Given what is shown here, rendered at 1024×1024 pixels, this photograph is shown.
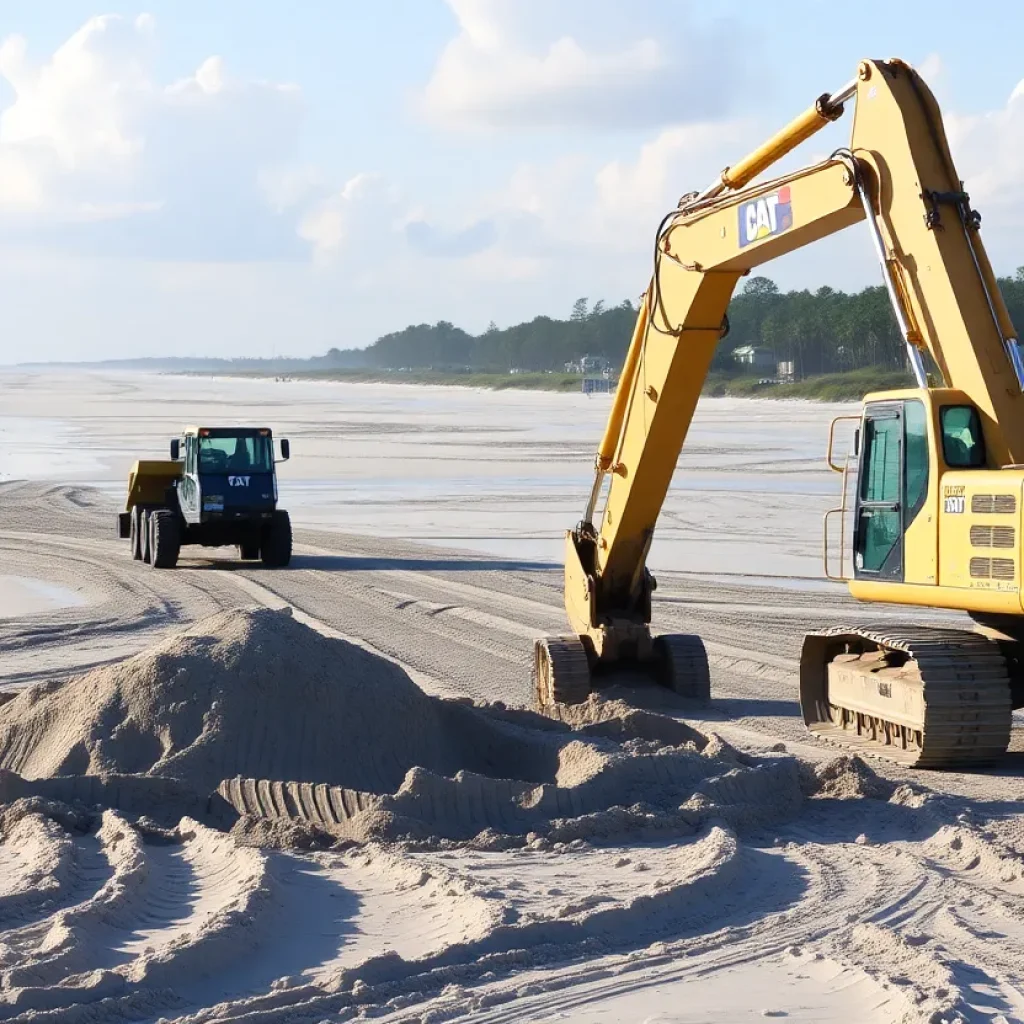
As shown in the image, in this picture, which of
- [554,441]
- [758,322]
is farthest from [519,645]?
[758,322]

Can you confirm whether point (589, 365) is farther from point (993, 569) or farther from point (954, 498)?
point (993, 569)

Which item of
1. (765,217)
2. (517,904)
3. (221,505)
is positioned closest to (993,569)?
(765,217)

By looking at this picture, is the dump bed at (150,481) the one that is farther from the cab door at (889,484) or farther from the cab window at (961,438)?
the cab window at (961,438)

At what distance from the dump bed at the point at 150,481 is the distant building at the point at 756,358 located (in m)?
107

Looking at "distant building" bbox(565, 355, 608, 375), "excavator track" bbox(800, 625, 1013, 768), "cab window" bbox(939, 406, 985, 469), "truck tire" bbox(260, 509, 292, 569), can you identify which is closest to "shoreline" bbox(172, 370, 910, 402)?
"distant building" bbox(565, 355, 608, 375)

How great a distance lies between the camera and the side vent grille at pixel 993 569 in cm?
929

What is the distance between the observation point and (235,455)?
23.0m

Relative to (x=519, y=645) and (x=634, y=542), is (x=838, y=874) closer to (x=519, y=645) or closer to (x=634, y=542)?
(x=634, y=542)

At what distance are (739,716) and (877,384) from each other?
76710mm

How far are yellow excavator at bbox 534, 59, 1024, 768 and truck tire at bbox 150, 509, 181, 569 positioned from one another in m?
11.5

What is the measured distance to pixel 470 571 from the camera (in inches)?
859

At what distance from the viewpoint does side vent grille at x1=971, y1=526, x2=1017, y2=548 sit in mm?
9234

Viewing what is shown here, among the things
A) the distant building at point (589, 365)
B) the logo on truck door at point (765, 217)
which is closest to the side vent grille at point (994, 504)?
the logo on truck door at point (765, 217)

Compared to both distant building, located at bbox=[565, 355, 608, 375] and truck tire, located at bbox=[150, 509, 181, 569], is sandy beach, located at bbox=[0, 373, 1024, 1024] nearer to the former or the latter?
truck tire, located at bbox=[150, 509, 181, 569]
